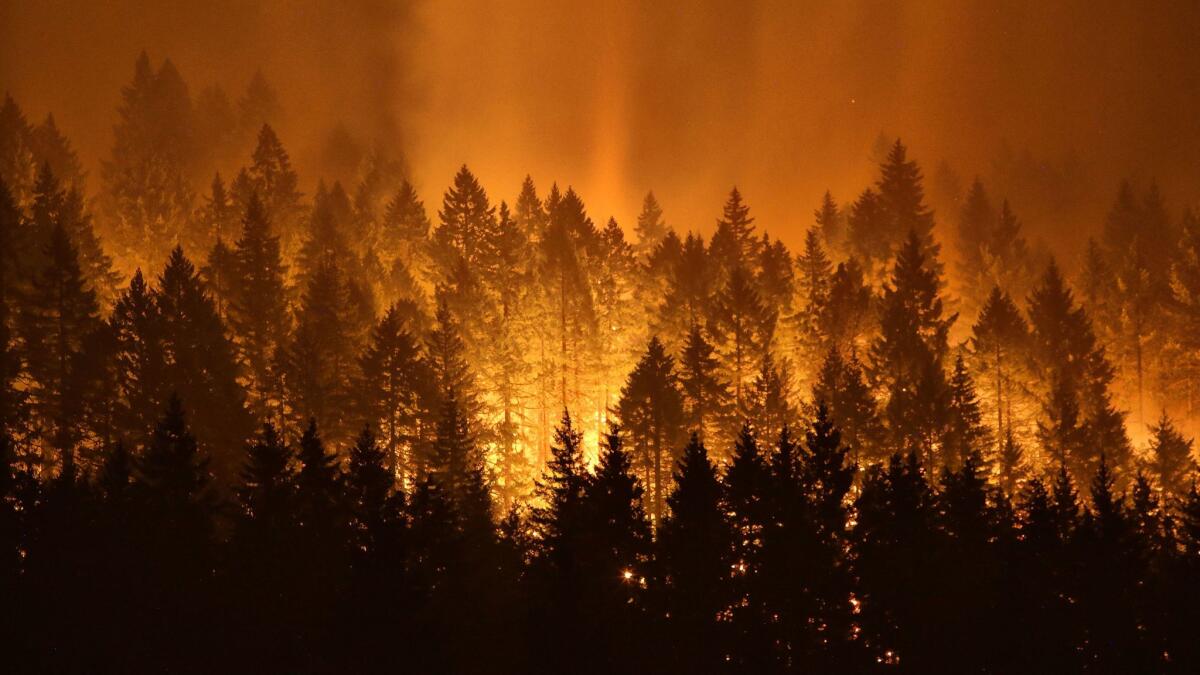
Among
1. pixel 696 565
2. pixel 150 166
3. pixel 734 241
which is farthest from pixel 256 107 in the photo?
pixel 696 565

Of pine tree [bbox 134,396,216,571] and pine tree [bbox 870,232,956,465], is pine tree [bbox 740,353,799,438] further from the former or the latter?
pine tree [bbox 134,396,216,571]

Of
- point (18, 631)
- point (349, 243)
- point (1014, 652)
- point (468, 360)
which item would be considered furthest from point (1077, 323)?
point (18, 631)

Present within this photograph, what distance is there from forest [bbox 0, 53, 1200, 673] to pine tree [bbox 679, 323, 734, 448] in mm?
198

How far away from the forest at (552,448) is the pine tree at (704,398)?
20cm

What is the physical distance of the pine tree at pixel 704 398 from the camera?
50.0 m

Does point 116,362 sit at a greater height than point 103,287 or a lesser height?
lesser

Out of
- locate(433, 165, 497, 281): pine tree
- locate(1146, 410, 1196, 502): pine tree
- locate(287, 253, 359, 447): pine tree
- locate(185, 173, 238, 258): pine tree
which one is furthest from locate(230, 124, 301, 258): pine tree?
locate(1146, 410, 1196, 502): pine tree

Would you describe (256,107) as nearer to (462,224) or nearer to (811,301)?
(462,224)

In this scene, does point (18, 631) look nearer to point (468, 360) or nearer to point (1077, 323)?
point (468, 360)

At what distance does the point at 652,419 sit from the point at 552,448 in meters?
15.4

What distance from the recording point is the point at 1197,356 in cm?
6919

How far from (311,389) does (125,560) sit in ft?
56.7

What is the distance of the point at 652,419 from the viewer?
47.8 meters

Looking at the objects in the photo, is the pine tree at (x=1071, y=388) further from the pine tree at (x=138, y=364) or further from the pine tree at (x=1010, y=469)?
the pine tree at (x=138, y=364)
